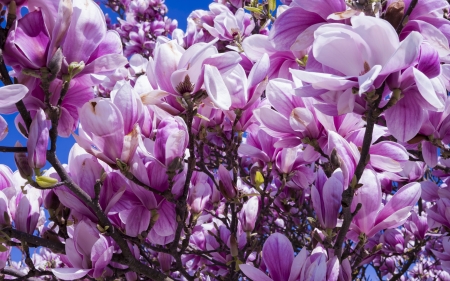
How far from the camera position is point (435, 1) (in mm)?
772

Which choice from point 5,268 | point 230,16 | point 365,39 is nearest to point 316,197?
point 365,39

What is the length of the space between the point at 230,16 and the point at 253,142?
2.07 feet

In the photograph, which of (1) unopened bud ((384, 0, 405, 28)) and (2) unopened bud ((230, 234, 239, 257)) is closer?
(1) unopened bud ((384, 0, 405, 28))

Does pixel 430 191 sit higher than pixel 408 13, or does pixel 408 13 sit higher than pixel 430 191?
pixel 408 13

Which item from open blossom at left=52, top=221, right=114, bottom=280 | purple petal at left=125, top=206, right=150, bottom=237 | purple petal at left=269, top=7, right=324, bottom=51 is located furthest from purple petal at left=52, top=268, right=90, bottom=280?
purple petal at left=269, top=7, right=324, bottom=51

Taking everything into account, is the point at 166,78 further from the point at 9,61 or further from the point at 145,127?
the point at 9,61

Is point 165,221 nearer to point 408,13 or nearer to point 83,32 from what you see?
point 83,32

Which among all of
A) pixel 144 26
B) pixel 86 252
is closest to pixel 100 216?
pixel 86 252

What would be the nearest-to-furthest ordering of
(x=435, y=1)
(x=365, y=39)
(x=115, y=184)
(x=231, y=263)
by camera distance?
(x=365, y=39) → (x=435, y=1) → (x=115, y=184) → (x=231, y=263)

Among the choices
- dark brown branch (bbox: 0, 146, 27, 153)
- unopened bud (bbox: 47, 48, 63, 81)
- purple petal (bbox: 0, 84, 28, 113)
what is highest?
unopened bud (bbox: 47, 48, 63, 81)

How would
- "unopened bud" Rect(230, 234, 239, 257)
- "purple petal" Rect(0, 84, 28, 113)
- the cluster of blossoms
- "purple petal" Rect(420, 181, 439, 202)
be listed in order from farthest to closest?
the cluster of blossoms, "purple petal" Rect(420, 181, 439, 202), "unopened bud" Rect(230, 234, 239, 257), "purple petal" Rect(0, 84, 28, 113)

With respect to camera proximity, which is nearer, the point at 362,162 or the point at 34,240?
the point at 362,162

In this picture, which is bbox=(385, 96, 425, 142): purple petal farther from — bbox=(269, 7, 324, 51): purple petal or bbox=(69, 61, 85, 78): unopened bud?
bbox=(69, 61, 85, 78): unopened bud

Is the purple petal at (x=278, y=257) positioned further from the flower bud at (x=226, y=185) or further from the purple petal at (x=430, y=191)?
the purple petal at (x=430, y=191)
